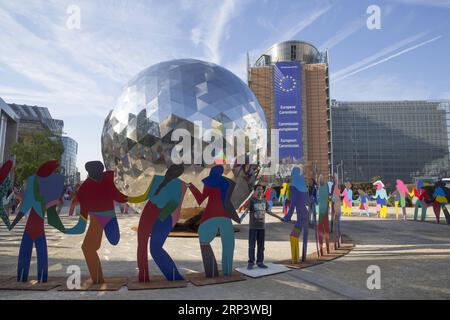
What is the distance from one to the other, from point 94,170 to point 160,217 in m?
1.59

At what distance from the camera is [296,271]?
6.45 meters

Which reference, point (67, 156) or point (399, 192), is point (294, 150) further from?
point (67, 156)

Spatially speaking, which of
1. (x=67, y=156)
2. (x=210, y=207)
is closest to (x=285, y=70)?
(x=210, y=207)

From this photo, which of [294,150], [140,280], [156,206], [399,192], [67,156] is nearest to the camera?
[140,280]

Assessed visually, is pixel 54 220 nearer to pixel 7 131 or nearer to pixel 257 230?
pixel 257 230

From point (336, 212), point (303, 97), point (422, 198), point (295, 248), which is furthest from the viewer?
point (303, 97)

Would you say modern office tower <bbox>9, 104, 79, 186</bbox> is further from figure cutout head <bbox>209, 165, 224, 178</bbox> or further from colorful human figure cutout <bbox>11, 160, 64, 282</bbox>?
figure cutout head <bbox>209, 165, 224, 178</bbox>

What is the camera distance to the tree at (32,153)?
33.8m

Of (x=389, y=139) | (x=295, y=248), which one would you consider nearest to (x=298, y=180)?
(x=295, y=248)

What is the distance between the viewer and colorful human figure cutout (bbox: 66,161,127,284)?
5.84 meters

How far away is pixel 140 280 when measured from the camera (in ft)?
18.6

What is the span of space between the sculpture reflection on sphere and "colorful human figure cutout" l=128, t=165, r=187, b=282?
8.52 ft

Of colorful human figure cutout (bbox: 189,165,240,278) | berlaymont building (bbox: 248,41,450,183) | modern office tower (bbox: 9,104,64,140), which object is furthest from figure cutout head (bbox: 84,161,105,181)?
berlaymont building (bbox: 248,41,450,183)
